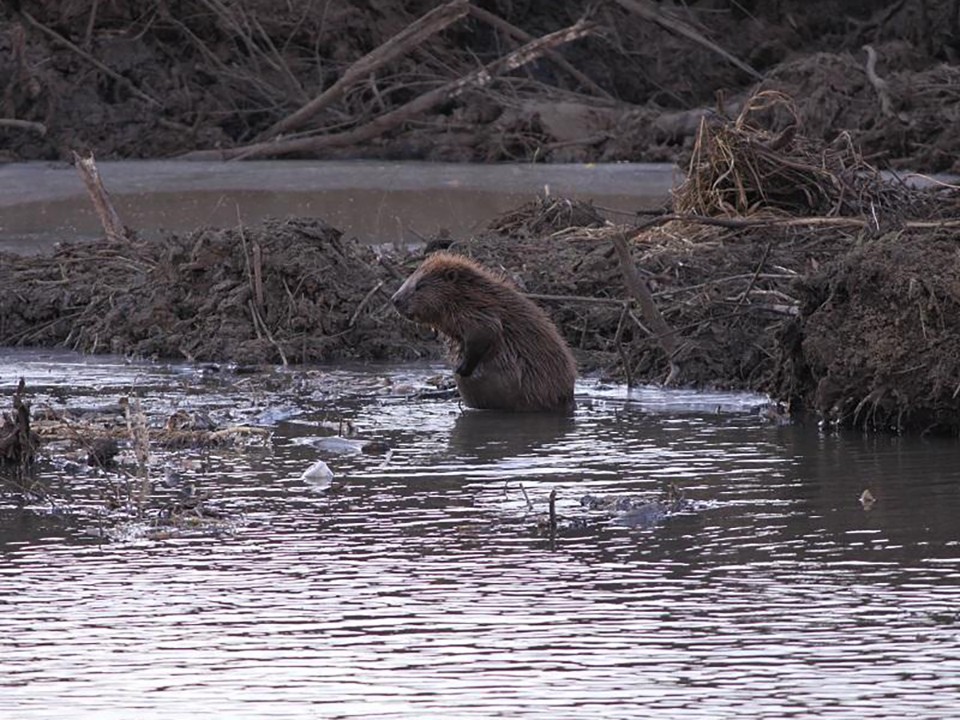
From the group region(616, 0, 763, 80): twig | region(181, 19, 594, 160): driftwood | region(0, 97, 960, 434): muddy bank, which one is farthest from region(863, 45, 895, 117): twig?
region(0, 97, 960, 434): muddy bank

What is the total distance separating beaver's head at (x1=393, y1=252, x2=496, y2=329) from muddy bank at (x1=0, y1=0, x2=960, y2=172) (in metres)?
9.02

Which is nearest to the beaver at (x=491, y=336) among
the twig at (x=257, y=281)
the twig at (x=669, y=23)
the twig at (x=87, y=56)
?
the twig at (x=257, y=281)

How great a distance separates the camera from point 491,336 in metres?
9.96

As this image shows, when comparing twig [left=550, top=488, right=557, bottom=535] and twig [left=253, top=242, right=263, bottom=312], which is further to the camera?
twig [left=253, top=242, right=263, bottom=312]

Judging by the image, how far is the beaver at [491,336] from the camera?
9859mm

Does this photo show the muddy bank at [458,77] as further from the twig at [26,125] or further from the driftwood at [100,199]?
the driftwood at [100,199]

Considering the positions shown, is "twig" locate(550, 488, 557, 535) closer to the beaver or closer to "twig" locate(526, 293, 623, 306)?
the beaver

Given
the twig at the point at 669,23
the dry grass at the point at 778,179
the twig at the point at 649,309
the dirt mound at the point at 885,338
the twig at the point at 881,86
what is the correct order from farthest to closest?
the twig at the point at 669,23 < the twig at the point at 881,86 < the dry grass at the point at 778,179 < the twig at the point at 649,309 < the dirt mound at the point at 885,338

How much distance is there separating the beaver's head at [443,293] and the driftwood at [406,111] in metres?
9.91

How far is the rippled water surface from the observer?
4.90 meters

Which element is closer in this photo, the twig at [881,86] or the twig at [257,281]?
the twig at [257,281]

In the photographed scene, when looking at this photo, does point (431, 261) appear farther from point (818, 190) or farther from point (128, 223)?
point (128, 223)

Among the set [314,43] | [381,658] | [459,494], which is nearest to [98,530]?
[459,494]

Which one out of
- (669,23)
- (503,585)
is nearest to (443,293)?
(503,585)
